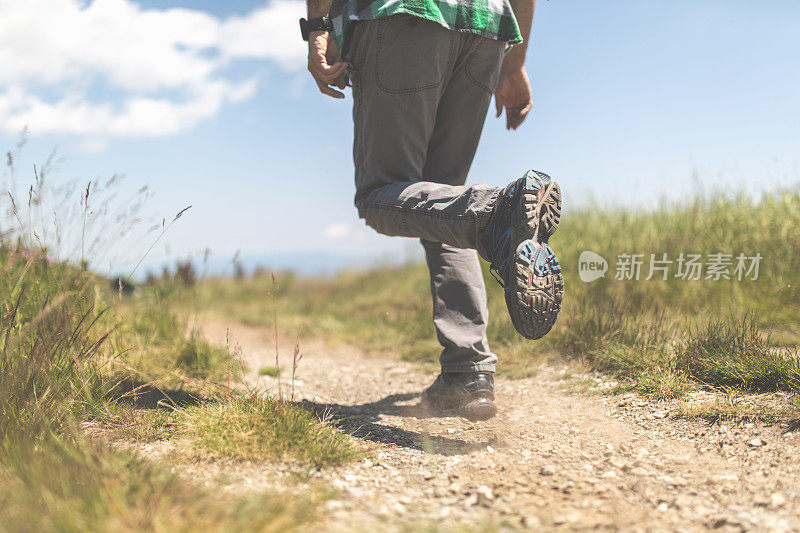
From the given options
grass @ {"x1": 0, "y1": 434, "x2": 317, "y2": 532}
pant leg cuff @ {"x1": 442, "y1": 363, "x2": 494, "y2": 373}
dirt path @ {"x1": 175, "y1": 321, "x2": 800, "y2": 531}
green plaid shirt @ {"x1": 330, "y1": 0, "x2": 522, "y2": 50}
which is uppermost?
green plaid shirt @ {"x1": 330, "y1": 0, "x2": 522, "y2": 50}

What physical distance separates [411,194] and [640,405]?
1148 millimetres

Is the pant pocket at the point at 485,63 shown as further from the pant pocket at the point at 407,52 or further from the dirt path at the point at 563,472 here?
the dirt path at the point at 563,472

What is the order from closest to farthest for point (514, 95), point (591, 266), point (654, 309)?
point (514, 95) < point (654, 309) < point (591, 266)

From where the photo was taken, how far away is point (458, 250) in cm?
217

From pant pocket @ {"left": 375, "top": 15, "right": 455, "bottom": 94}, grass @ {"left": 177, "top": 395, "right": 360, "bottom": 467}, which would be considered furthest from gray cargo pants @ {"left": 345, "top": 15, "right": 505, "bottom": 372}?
grass @ {"left": 177, "top": 395, "right": 360, "bottom": 467}

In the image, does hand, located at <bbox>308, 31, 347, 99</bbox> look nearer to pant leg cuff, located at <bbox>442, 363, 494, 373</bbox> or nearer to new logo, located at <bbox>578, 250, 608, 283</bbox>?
pant leg cuff, located at <bbox>442, 363, 494, 373</bbox>

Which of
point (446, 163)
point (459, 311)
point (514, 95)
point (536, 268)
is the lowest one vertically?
point (459, 311)

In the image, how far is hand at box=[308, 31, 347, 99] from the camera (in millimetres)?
1945

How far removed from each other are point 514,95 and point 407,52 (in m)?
0.85

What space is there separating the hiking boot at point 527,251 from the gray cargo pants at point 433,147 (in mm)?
57

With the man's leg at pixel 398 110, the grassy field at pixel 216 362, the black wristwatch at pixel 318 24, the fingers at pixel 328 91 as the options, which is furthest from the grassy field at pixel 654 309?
the black wristwatch at pixel 318 24

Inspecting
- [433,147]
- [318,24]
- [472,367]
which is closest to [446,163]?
[433,147]

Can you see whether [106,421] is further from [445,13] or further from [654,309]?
[654,309]

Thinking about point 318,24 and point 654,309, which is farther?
point 654,309
